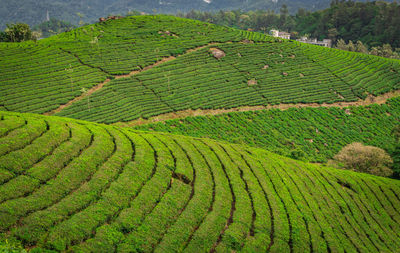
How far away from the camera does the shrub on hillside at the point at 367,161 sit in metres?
38.6

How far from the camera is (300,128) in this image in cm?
5059

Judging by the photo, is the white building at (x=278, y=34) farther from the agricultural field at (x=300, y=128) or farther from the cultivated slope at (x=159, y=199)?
the cultivated slope at (x=159, y=199)

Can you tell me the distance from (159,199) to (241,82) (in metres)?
47.9

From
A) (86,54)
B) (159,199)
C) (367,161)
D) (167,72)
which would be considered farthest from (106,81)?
(367,161)

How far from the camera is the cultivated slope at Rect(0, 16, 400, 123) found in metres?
46.8

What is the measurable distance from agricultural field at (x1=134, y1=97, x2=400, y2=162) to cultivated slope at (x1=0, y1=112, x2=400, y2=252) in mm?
15751

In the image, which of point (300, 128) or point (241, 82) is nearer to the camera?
point (300, 128)

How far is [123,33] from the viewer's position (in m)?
74.4

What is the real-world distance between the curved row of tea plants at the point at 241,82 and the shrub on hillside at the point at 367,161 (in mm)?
19131

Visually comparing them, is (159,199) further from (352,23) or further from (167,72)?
(352,23)

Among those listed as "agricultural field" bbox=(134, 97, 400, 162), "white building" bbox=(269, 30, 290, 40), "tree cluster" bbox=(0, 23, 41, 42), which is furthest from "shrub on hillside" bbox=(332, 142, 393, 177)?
"white building" bbox=(269, 30, 290, 40)

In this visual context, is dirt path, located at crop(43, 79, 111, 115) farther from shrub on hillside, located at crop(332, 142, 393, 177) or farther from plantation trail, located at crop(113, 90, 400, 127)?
shrub on hillside, located at crop(332, 142, 393, 177)

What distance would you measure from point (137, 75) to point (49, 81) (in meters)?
16.6

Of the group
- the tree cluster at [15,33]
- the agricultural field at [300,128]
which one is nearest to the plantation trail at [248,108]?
the agricultural field at [300,128]
